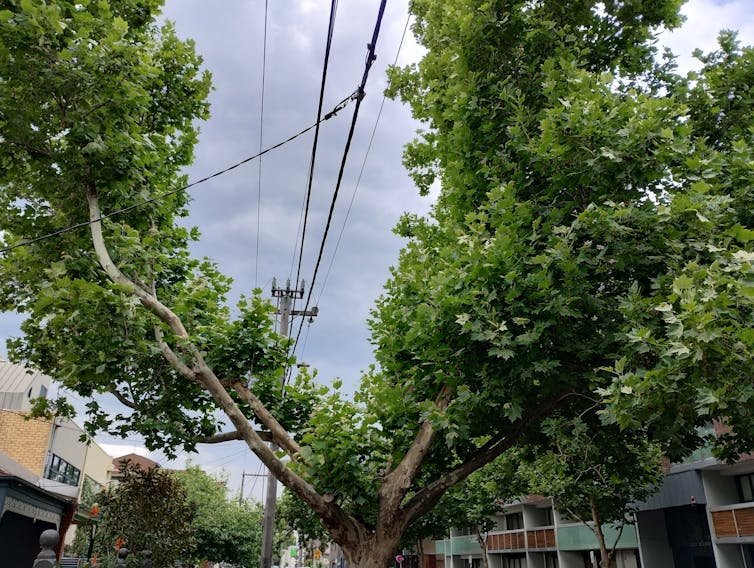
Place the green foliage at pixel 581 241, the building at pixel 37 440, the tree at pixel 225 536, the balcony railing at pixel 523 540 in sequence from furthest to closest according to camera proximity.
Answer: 1. the tree at pixel 225 536
2. the balcony railing at pixel 523 540
3. the building at pixel 37 440
4. the green foliage at pixel 581 241

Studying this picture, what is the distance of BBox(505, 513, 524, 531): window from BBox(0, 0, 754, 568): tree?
27.4 meters

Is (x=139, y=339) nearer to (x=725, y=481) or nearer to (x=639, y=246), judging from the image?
(x=639, y=246)

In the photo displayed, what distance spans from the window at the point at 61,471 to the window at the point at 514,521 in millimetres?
25216

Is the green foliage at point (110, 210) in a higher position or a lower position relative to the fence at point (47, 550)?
higher

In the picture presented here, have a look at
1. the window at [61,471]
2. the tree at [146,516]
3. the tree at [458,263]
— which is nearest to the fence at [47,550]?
the tree at [458,263]

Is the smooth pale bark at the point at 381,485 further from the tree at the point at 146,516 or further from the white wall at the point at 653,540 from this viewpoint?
the white wall at the point at 653,540

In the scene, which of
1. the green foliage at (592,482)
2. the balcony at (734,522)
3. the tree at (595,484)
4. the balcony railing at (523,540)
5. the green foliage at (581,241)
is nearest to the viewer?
the green foliage at (581,241)

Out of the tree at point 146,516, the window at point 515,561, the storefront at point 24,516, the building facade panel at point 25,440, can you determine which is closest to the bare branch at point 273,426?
the storefront at point 24,516

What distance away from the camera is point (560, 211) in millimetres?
7562

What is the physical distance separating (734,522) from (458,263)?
16.2 meters

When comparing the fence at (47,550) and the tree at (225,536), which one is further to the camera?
the tree at (225,536)

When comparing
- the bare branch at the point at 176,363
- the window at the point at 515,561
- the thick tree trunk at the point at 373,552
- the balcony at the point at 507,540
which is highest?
the bare branch at the point at 176,363

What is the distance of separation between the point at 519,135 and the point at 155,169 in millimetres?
6681

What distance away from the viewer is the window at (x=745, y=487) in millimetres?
18422
